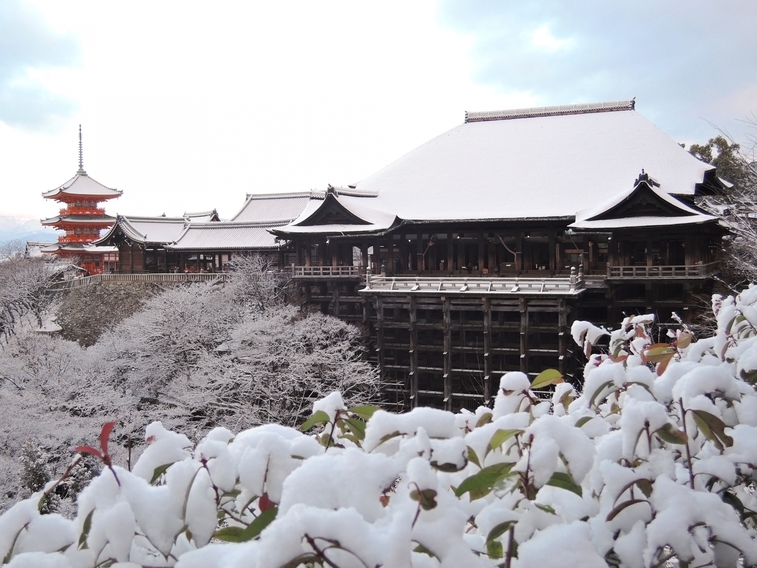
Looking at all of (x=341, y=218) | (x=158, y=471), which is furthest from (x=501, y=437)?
(x=341, y=218)

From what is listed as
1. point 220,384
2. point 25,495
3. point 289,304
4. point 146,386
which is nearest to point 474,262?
point 289,304

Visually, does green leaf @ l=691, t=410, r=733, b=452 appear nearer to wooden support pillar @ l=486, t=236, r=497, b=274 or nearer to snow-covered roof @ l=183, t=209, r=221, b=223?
wooden support pillar @ l=486, t=236, r=497, b=274

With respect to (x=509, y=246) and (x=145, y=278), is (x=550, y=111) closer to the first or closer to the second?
(x=509, y=246)

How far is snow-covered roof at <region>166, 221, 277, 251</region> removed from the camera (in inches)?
1115

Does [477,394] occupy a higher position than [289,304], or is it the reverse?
[289,304]

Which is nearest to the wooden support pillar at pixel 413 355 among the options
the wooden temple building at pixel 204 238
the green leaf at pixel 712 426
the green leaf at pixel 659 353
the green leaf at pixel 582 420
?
the wooden temple building at pixel 204 238

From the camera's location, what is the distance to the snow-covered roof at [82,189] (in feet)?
131

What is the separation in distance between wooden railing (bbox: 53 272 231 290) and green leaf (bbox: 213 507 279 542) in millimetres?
24876

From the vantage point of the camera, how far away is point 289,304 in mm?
22750

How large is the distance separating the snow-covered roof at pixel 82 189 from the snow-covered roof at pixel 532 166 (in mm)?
23175

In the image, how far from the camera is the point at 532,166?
80.1ft

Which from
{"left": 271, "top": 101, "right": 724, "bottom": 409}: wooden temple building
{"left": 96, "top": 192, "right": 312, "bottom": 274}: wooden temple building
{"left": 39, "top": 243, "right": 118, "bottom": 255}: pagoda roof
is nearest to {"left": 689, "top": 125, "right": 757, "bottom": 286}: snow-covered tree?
{"left": 271, "top": 101, "right": 724, "bottom": 409}: wooden temple building

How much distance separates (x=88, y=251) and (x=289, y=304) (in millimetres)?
22022

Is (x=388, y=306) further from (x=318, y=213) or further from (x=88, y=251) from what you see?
(x=88, y=251)
